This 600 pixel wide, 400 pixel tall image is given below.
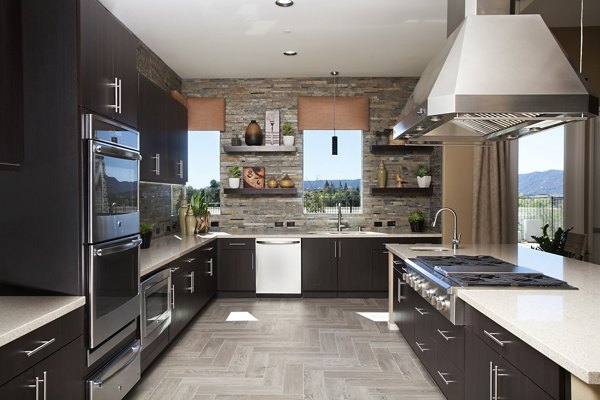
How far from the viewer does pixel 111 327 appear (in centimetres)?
262

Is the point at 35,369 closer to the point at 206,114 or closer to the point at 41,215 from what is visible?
the point at 41,215

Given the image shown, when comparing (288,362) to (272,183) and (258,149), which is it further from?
(258,149)

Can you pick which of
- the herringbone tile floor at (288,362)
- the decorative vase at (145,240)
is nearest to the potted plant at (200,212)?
the herringbone tile floor at (288,362)

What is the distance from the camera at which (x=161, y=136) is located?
473cm

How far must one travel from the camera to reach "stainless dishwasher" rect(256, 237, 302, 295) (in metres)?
6.04

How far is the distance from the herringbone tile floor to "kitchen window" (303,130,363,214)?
74.7 inches

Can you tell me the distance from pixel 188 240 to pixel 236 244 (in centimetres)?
84

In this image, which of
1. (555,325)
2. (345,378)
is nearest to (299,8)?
(345,378)

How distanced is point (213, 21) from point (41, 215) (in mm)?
2779

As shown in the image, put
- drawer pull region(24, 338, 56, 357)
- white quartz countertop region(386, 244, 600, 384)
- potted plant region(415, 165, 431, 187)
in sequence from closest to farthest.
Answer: white quartz countertop region(386, 244, 600, 384) → drawer pull region(24, 338, 56, 357) → potted plant region(415, 165, 431, 187)

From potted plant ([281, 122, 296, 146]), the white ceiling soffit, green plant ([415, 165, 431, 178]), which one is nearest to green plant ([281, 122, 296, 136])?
potted plant ([281, 122, 296, 146])

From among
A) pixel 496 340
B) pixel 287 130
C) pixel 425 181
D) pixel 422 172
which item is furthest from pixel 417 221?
pixel 496 340

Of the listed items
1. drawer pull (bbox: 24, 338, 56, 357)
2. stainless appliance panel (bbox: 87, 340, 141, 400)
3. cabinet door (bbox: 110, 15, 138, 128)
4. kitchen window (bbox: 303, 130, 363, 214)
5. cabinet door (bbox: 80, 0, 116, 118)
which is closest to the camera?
drawer pull (bbox: 24, 338, 56, 357)

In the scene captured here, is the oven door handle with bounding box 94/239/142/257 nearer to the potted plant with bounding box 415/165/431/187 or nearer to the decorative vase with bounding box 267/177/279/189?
the decorative vase with bounding box 267/177/279/189
